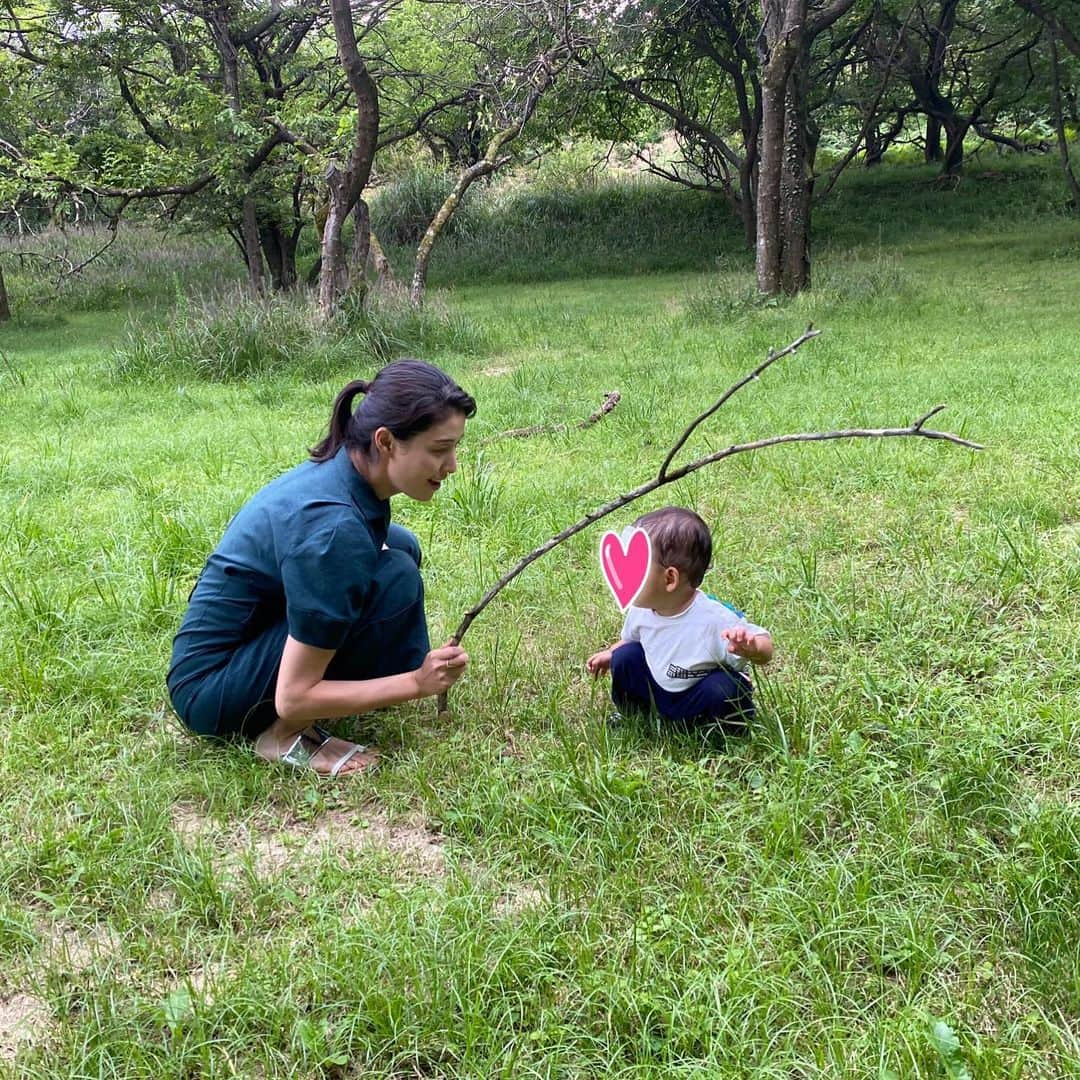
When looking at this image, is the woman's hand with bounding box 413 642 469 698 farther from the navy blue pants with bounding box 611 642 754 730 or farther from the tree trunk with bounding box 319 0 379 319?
the tree trunk with bounding box 319 0 379 319

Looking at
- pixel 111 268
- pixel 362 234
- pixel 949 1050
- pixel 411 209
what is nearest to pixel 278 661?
pixel 949 1050

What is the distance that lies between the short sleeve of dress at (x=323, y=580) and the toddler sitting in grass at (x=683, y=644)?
0.72m

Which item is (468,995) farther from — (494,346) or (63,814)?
(494,346)

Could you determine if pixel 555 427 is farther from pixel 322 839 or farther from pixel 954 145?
pixel 954 145

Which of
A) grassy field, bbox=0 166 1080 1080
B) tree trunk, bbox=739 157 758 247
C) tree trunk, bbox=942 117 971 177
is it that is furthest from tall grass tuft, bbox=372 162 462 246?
grassy field, bbox=0 166 1080 1080

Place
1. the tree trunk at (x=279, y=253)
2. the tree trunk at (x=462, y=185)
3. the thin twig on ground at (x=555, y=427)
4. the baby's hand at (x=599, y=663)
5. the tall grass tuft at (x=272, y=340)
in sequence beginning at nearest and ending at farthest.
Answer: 1. the baby's hand at (x=599, y=663)
2. the thin twig on ground at (x=555, y=427)
3. the tall grass tuft at (x=272, y=340)
4. the tree trunk at (x=462, y=185)
5. the tree trunk at (x=279, y=253)

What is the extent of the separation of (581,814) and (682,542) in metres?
0.71

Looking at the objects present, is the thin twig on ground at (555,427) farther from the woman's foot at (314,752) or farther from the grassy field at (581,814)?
the woman's foot at (314,752)

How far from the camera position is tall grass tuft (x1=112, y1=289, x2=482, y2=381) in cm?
783

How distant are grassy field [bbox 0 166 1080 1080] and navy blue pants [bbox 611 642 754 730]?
8cm

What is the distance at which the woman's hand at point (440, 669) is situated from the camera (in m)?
2.32

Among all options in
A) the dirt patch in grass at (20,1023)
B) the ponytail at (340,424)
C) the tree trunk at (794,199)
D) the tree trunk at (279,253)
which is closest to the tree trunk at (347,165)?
the tree trunk at (794,199)

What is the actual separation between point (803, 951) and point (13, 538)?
12.1 feet

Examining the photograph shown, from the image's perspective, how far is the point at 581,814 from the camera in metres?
2.22
